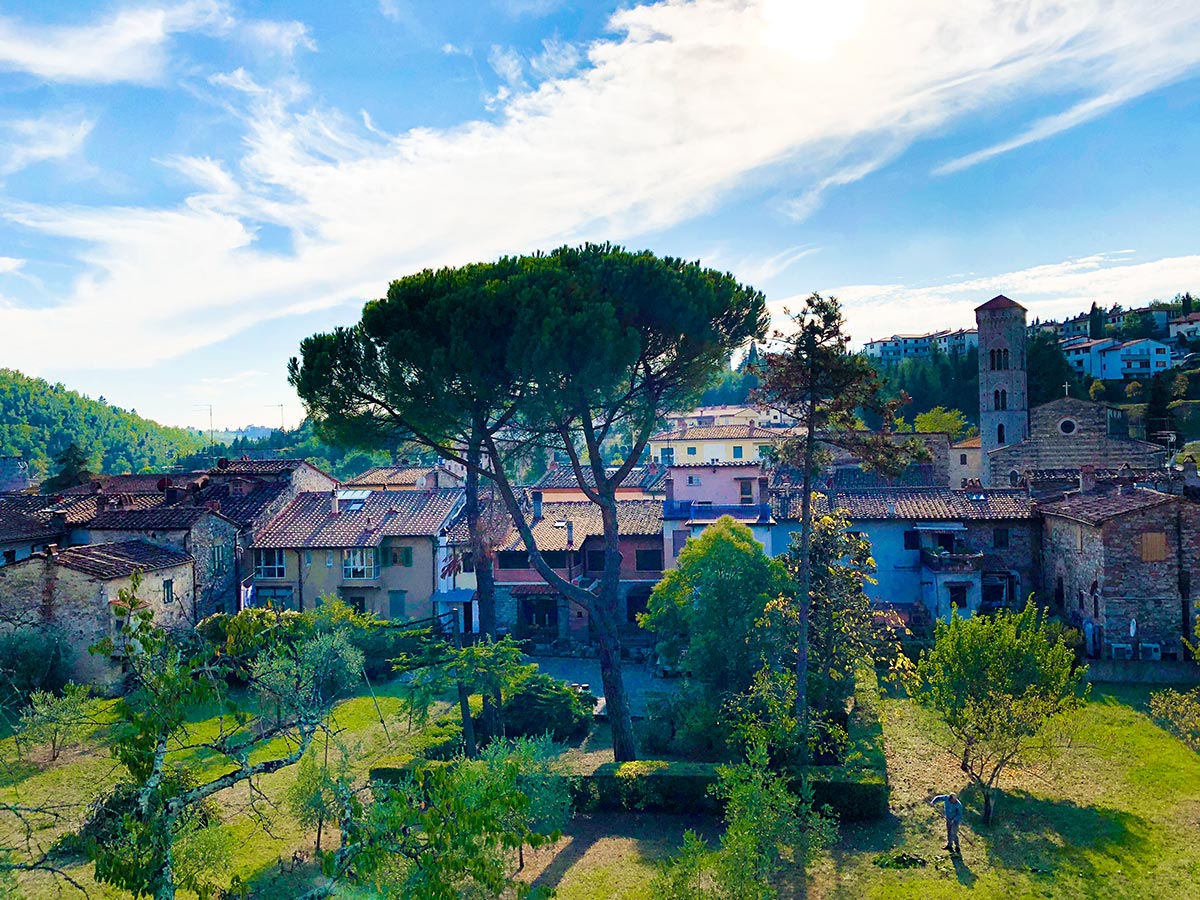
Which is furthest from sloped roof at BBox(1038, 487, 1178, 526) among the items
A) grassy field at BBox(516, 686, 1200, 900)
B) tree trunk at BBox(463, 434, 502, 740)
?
tree trunk at BBox(463, 434, 502, 740)

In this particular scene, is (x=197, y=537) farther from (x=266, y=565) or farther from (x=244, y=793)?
(x=244, y=793)

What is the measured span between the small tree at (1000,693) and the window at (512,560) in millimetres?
20729

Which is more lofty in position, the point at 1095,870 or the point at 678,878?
the point at 678,878

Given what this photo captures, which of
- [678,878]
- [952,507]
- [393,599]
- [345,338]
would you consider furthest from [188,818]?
[952,507]

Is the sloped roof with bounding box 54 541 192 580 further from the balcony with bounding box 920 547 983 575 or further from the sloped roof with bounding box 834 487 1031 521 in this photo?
the balcony with bounding box 920 547 983 575

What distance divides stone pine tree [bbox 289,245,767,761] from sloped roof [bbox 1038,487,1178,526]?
53.1 feet

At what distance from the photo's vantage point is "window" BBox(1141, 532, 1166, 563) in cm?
2822

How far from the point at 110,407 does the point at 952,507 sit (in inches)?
6714

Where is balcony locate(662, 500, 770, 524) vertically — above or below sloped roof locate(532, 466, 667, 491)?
below

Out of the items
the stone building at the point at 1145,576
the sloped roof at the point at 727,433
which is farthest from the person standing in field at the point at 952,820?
the sloped roof at the point at 727,433

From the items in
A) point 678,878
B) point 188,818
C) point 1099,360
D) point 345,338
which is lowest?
point 678,878

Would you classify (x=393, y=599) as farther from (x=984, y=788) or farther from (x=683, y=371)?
(x=984, y=788)

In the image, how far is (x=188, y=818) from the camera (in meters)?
10.0

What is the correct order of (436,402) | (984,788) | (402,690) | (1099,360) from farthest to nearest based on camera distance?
(1099,360) < (402,690) < (436,402) < (984,788)
